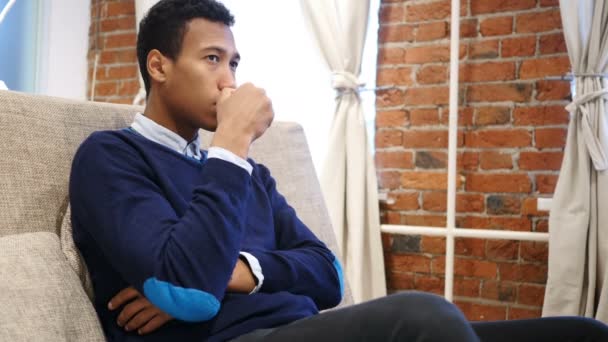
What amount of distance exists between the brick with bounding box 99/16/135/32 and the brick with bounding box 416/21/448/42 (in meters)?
1.52

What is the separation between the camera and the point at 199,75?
1303 millimetres

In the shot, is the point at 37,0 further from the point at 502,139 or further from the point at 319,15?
the point at 502,139

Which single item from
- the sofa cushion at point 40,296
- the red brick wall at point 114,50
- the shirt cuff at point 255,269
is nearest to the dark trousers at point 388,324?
the shirt cuff at point 255,269

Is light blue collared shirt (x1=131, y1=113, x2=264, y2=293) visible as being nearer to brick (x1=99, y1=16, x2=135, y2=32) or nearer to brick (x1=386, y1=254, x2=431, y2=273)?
brick (x1=386, y1=254, x2=431, y2=273)

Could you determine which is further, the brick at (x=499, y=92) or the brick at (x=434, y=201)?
the brick at (x=434, y=201)

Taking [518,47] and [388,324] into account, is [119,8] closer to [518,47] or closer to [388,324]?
[518,47]

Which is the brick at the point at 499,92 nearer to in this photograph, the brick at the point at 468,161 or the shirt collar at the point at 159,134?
the brick at the point at 468,161

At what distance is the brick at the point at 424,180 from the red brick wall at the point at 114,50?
147cm

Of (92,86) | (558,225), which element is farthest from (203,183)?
(92,86)

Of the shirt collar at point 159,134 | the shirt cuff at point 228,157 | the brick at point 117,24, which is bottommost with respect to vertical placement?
the shirt cuff at point 228,157

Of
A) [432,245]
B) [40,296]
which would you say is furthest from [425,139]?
[40,296]

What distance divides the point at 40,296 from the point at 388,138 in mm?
1844

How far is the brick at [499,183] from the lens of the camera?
8.17 feet

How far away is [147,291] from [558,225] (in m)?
1.65
